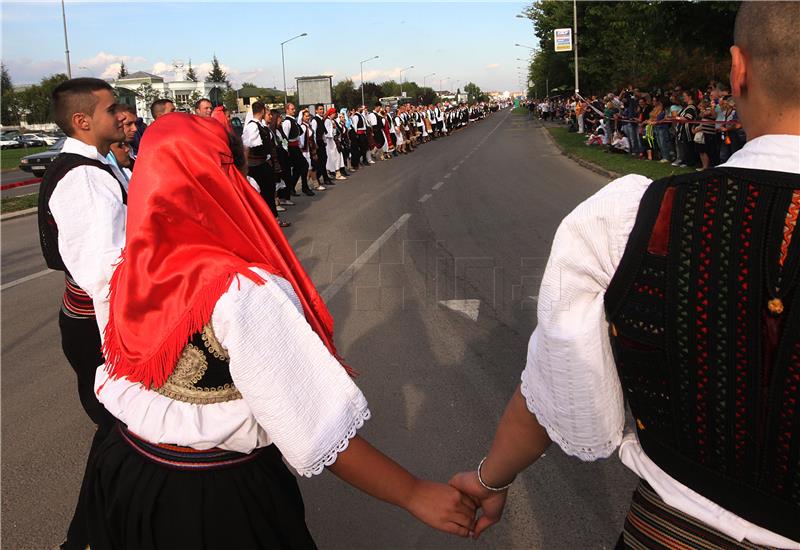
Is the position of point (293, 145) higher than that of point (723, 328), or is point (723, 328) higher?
point (293, 145)

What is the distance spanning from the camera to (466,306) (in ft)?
21.2

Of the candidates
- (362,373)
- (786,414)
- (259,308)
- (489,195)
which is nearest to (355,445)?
(259,308)

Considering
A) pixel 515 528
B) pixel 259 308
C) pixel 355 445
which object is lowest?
pixel 515 528

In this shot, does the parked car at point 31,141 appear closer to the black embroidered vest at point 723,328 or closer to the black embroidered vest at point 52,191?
the black embroidered vest at point 52,191

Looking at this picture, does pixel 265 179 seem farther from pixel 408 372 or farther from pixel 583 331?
pixel 583 331

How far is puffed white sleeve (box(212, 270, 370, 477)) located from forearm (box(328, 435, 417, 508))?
0.05m

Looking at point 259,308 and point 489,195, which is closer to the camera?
point 259,308

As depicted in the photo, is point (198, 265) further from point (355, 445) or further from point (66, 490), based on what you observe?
point (66, 490)

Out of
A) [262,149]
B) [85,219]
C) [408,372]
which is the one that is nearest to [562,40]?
[262,149]

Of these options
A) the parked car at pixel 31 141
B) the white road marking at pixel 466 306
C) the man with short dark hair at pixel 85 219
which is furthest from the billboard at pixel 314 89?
the man with short dark hair at pixel 85 219

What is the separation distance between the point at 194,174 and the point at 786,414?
130cm

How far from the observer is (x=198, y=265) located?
1.62 m

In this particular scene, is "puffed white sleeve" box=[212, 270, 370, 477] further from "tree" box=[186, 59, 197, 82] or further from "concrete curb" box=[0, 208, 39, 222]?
"tree" box=[186, 59, 197, 82]

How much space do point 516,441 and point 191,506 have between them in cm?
82
